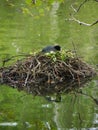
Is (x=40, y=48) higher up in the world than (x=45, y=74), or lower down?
higher up

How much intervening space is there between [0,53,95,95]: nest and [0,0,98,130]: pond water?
25 centimetres

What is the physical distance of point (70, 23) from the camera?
19.0 m

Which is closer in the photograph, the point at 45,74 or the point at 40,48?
the point at 45,74

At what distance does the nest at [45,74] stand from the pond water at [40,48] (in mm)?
249

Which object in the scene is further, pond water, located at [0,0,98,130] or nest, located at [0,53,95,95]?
nest, located at [0,53,95,95]

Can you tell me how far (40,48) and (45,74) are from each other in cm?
393

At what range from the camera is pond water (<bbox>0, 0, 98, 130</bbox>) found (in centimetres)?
705

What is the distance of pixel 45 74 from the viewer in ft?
30.4

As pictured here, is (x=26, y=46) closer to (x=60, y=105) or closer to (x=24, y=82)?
(x=24, y=82)

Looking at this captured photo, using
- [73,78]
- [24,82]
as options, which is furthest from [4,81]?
[73,78]

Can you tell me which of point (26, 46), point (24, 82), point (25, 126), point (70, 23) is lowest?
point (25, 126)

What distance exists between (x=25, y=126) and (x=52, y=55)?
2788 millimetres

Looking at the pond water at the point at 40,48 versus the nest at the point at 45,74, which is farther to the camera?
the nest at the point at 45,74

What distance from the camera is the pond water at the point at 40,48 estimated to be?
705 centimetres
